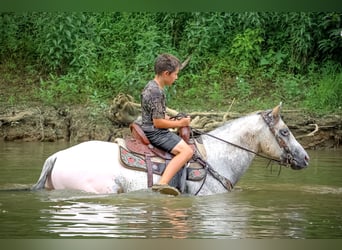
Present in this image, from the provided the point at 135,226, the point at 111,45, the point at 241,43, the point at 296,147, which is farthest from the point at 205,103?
the point at 135,226

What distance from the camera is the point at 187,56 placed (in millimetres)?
15367

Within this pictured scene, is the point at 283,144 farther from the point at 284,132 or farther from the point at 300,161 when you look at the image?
the point at 300,161

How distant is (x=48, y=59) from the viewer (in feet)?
49.3

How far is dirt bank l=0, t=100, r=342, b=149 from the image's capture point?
12789mm

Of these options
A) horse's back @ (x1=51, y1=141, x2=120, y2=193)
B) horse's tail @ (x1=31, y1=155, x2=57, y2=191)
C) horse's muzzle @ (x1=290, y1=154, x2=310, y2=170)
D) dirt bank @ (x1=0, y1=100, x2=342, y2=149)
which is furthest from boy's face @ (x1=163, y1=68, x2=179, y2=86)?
dirt bank @ (x1=0, y1=100, x2=342, y2=149)

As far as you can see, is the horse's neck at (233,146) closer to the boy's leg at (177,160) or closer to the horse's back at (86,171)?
the boy's leg at (177,160)

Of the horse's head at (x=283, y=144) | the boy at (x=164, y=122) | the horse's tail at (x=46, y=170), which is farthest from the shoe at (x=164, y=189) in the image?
the horse's head at (x=283, y=144)

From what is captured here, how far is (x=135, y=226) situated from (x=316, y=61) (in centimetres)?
958

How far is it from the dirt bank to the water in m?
4.45

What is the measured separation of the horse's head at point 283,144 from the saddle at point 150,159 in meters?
0.70

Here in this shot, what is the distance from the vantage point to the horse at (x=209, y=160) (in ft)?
22.1

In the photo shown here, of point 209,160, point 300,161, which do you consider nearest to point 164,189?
point 209,160

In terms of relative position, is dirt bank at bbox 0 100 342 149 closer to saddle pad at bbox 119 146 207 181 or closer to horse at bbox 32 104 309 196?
horse at bbox 32 104 309 196
